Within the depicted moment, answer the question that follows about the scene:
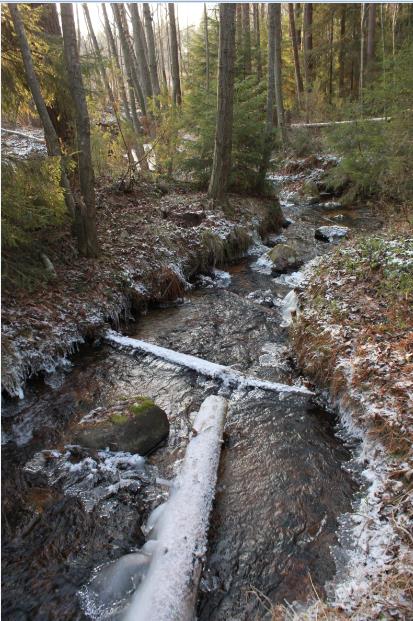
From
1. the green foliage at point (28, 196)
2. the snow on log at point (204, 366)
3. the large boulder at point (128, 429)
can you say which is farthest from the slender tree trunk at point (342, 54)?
the large boulder at point (128, 429)

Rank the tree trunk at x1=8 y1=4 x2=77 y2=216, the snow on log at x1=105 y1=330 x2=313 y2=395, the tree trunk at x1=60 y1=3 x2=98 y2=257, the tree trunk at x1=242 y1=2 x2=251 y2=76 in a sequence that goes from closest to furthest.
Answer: the snow on log at x1=105 y1=330 x2=313 y2=395 < the tree trunk at x1=8 y1=4 x2=77 y2=216 < the tree trunk at x1=60 y1=3 x2=98 y2=257 < the tree trunk at x1=242 y1=2 x2=251 y2=76

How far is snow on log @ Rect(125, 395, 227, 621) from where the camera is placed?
3.00 meters

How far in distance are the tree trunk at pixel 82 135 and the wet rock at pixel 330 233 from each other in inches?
278

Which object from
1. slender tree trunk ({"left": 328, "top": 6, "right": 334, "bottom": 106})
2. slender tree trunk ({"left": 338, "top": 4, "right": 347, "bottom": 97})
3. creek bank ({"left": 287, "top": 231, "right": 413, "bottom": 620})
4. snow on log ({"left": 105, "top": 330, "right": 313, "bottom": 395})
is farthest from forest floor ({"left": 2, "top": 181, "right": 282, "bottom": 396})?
slender tree trunk ({"left": 338, "top": 4, "right": 347, "bottom": 97})

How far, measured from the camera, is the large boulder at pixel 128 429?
4.63m

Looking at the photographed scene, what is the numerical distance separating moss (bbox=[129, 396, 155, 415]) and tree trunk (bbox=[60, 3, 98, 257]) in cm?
369

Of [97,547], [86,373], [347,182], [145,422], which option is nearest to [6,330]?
[86,373]

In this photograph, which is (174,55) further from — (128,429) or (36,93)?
(128,429)

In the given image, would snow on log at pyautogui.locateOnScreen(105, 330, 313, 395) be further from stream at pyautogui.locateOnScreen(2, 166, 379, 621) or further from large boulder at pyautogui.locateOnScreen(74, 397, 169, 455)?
large boulder at pyautogui.locateOnScreen(74, 397, 169, 455)

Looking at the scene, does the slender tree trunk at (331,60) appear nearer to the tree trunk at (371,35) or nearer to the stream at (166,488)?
the tree trunk at (371,35)

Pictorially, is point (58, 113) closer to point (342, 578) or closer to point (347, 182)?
point (342, 578)

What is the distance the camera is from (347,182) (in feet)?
52.5

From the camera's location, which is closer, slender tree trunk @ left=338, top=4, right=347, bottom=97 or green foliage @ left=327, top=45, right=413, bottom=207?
green foliage @ left=327, top=45, right=413, bottom=207

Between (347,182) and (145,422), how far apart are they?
14.3 metres
